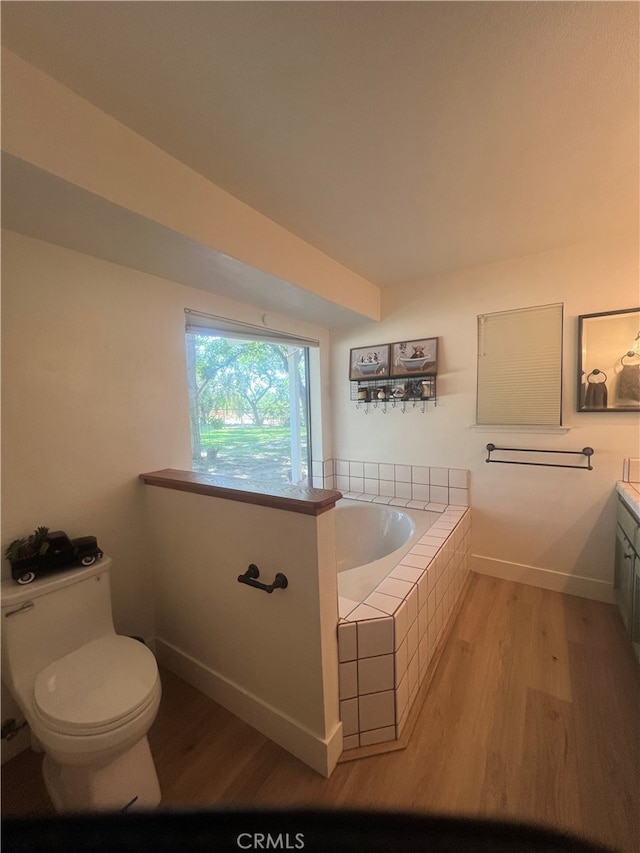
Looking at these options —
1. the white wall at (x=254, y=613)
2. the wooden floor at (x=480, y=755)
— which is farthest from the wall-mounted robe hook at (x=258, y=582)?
the wooden floor at (x=480, y=755)

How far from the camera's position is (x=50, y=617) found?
1210 millimetres

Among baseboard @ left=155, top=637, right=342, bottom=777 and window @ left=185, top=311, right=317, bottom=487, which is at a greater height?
window @ left=185, top=311, right=317, bottom=487

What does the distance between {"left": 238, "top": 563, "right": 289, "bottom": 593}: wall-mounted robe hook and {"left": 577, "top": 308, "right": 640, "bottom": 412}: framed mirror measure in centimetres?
212

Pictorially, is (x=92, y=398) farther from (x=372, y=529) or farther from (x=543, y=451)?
(x=543, y=451)

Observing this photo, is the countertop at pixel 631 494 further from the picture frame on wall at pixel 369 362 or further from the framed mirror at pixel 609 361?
the picture frame on wall at pixel 369 362

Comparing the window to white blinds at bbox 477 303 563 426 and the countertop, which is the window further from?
the countertop

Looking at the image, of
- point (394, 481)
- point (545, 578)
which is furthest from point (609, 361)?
point (394, 481)

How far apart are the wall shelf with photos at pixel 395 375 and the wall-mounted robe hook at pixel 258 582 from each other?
1.82 metres

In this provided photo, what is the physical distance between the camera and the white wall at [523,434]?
1.96 meters

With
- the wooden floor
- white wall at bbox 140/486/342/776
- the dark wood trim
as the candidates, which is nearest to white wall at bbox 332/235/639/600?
the wooden floor

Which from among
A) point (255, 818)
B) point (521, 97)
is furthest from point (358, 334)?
point (255, 818)

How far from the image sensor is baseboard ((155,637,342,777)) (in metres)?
1.17

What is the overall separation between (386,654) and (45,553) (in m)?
1.42

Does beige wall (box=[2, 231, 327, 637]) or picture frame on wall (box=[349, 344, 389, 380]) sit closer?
beige wall (box=[2, 231, 327, 637])
